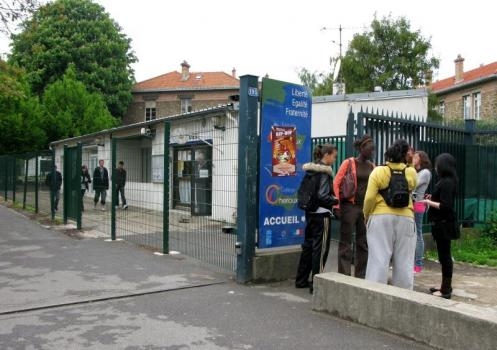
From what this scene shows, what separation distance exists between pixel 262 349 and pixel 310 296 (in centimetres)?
191

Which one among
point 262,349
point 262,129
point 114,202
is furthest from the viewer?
point 114,202

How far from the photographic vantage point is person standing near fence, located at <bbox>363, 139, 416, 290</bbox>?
5543 mm

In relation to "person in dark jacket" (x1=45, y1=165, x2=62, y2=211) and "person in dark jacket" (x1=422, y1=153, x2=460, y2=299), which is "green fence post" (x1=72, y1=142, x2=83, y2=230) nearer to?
"person in dark jacket" (x1=45, y1=165, x2=62, y2=211)

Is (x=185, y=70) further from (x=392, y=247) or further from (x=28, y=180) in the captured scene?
(x=392, y=247)

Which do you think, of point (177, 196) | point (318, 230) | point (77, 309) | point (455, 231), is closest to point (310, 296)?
point (318, 230)

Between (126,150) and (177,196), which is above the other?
(126,150)

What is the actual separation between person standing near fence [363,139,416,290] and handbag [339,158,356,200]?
750 mm

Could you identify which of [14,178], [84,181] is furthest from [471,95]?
[84,181]

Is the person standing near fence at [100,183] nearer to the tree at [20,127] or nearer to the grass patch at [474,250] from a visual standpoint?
the grass patch at [474,250]

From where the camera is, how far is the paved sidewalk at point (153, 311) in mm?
4727

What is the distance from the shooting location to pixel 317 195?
21.0ft

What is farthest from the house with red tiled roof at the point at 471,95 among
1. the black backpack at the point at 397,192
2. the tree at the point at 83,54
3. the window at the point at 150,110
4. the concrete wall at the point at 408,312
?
the concrete wall at the point at 408,312

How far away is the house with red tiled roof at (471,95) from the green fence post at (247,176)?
2711cm

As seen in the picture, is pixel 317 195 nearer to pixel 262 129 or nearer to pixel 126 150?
pixel 262 129
